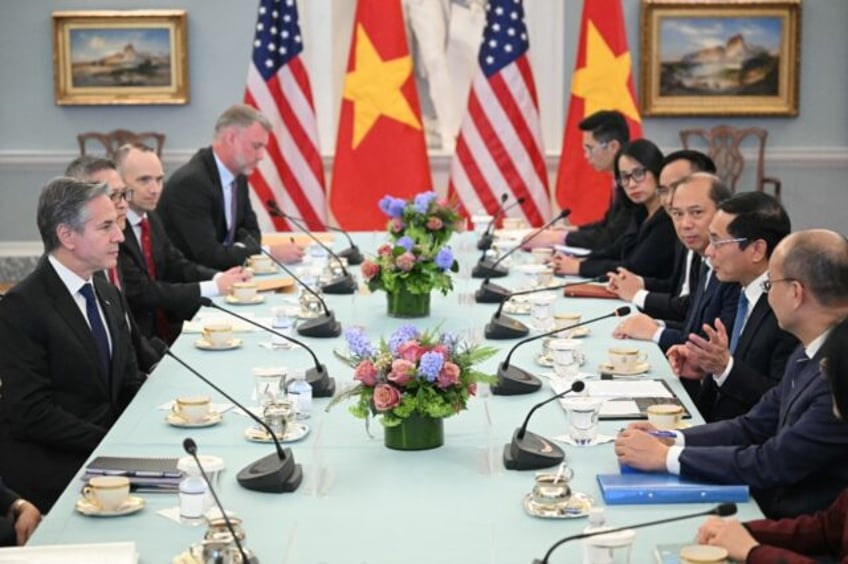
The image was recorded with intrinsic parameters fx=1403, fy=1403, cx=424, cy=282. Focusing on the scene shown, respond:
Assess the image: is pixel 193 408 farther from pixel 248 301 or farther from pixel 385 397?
pixel 248 301

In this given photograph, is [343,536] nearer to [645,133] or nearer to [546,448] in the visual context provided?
[546,448]

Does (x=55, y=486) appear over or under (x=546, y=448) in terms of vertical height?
under

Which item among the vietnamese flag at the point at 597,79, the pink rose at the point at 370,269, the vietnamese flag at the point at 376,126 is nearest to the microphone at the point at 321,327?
the pink rose at the point at 370,269

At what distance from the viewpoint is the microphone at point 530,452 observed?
3283 mm

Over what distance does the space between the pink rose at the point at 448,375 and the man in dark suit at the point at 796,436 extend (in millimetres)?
410

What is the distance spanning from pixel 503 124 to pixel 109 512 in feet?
20.9

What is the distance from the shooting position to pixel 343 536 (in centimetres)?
284

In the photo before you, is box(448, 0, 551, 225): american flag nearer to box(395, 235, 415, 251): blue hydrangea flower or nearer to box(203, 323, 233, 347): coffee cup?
box(395, 235, 415, 251): blue hydrangea flower

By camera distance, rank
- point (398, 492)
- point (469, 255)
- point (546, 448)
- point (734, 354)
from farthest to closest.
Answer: point (469, 255), point (734, 354), point (546, 448), point (398, 492)

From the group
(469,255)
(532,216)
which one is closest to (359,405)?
(469,255)

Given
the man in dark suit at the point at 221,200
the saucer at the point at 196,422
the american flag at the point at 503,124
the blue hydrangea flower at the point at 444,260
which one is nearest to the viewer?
the saucer at the point at 196,422

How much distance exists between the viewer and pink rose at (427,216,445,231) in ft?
17.7

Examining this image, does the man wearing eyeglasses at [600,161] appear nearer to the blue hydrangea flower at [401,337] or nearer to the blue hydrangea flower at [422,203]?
the blue hydrangea flower at [422,203]

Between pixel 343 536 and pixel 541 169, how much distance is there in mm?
6461
